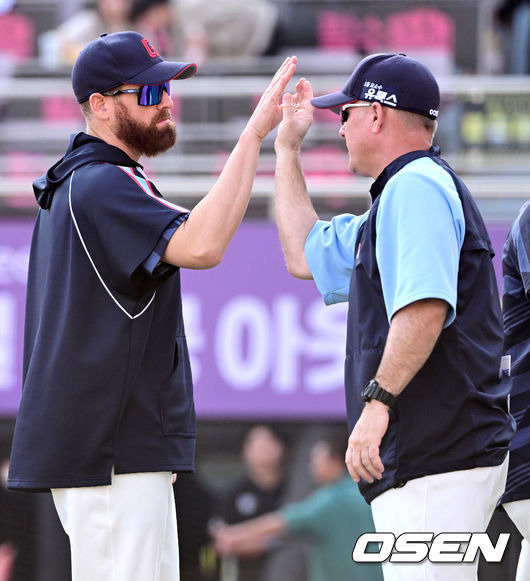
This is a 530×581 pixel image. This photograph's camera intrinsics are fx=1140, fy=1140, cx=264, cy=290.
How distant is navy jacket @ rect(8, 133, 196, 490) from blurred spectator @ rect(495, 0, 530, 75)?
17.0 ft

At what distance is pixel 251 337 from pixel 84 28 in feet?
9.42

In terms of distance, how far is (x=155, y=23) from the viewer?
799 centimetres

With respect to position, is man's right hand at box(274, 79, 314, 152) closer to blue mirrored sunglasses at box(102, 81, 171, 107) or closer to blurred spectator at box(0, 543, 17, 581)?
blue mirrored sunglasses at box(102, 81, 171, 107)

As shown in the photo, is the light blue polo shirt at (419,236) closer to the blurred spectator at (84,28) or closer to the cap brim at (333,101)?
the cap brim at (333,101)

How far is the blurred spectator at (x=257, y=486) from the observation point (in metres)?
6.69

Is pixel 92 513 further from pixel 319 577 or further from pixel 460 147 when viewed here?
pixel 460 147

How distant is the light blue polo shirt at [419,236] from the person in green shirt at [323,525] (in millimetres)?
3530

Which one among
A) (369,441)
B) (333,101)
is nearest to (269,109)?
(333,101)

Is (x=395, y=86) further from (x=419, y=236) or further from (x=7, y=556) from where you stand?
(x=7, y=556)

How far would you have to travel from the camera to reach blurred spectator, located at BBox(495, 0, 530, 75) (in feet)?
25.8

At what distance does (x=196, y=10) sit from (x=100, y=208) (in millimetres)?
5047

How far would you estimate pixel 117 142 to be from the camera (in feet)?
11.5

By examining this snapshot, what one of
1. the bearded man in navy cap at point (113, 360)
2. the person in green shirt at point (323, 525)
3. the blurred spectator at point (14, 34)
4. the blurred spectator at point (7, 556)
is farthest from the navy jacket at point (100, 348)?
the blurred spectator at point (14, 34)

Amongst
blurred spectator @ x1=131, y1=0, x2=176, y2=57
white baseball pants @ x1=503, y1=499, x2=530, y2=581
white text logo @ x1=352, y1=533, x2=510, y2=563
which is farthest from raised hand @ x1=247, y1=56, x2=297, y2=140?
blurred spectator @ x1=131, y1=0, x2=176, y2=57
